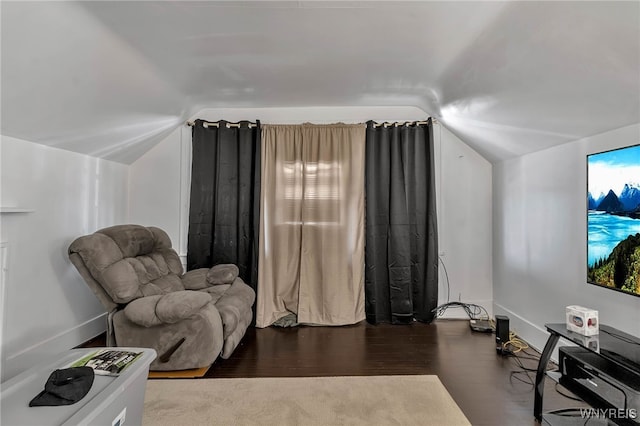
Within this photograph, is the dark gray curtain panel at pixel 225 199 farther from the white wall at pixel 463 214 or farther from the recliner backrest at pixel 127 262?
the white wall at pixel 463 214

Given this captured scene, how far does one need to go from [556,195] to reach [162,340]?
3.29m

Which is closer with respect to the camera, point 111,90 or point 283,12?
point 283,12

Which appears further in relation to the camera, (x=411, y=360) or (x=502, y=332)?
(x=502, y=332)

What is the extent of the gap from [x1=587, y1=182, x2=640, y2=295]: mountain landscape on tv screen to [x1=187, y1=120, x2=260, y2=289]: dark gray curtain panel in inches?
112

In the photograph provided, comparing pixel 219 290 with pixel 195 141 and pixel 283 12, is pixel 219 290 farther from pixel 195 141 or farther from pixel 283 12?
pixel 283 12

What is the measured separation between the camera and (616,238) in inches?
68.2

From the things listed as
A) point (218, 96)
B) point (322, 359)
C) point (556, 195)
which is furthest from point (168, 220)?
point (556, 195)

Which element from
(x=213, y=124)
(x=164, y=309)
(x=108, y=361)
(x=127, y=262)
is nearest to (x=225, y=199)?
(x=213, y=124)

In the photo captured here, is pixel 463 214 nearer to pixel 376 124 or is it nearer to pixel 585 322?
pixel 376 124

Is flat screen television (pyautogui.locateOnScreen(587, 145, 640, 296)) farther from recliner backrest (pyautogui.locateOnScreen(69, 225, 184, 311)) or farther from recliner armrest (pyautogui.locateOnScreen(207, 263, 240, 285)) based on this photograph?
recliner backrest (pyautogui.locateOnScreen(69, 225, 184, 311))

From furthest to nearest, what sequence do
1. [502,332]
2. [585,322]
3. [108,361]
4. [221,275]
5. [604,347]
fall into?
[221,275]
[502,332]
[585,322]
[604,347]
[108,361]

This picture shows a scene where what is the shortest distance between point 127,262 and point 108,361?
1.10 m

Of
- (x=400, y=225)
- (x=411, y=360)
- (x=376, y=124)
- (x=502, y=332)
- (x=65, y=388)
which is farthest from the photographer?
(x=376, y=124)

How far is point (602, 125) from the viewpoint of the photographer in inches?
75.5
